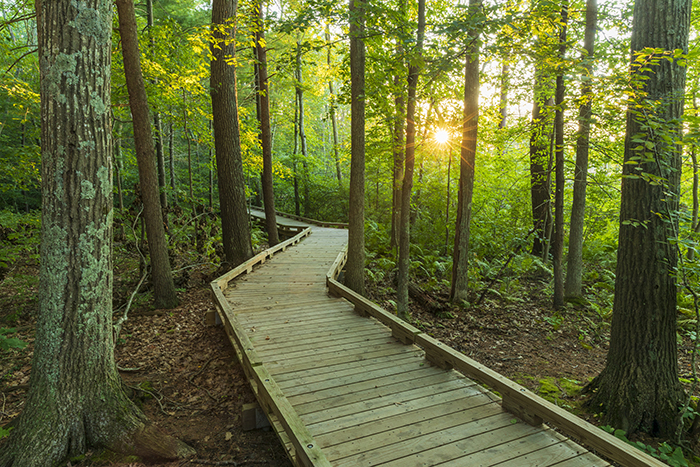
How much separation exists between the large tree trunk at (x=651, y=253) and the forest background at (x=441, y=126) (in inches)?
14.3

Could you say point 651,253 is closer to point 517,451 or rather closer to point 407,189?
point 517,451

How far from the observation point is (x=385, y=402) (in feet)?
12.8

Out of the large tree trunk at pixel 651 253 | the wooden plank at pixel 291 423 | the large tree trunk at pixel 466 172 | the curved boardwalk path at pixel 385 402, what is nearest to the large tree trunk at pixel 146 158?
the curved boardwalk path at pixel 385 402

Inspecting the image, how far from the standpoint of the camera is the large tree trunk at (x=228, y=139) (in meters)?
9.04

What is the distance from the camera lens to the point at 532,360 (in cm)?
680

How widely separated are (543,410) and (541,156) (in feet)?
33.5

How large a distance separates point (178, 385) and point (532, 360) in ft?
20.6

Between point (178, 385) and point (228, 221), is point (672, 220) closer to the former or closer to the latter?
point (178, 385)

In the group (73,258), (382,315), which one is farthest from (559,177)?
(73,258)

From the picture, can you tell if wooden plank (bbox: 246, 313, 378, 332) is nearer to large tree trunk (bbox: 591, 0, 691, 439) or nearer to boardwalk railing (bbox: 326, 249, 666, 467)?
boardwalk railing (bbox: 326, 249, 666, 467)

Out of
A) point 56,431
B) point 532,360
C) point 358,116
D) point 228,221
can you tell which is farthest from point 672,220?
point 228,221

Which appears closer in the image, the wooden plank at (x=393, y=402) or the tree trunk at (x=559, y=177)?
the wooden plank at (x=393, y=402)

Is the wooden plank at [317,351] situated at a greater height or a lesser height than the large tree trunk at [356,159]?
lesser

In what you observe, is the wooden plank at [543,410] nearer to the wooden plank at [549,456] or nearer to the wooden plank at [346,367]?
the wooden plank at [549,456]
